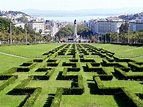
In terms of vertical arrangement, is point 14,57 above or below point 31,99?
above

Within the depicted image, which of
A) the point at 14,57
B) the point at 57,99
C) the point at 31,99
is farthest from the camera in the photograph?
the point at 14,57

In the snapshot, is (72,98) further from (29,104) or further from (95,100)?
(29,104)

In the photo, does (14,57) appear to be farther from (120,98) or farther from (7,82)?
(120,98)

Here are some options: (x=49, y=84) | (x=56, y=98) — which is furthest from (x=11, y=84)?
(x=56, y=98)

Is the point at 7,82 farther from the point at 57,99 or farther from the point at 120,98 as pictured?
the point at 120,98

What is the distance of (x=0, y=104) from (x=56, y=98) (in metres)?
2.58

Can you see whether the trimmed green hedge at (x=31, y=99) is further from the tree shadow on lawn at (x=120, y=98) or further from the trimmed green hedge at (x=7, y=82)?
the tree shadow on lawn at (x=120, y=98)

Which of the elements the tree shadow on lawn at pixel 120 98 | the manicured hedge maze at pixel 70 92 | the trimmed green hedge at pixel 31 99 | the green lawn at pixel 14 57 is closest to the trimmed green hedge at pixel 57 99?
the manicured hedge maze at pixel 70 92

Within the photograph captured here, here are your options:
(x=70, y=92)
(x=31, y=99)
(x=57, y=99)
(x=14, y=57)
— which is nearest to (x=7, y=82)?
(x=70, y=92)

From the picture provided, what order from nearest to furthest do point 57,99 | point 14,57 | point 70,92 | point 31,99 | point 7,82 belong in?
point 57,99 < point 31,99 < point 70,92 < point 7,82 < point 14,57

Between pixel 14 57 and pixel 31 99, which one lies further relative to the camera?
pixel 14 57

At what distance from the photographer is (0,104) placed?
14.2m

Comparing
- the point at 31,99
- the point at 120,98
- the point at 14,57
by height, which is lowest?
the point at 120,98

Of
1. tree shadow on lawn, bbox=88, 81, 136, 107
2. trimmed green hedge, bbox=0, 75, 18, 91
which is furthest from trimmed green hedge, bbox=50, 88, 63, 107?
trimmed green hedge, bbox=0, 75, 18, 91
